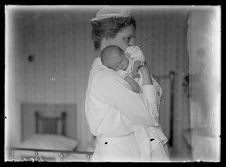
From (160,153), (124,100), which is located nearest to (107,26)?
(124,100)

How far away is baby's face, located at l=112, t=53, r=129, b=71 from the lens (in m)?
1.05

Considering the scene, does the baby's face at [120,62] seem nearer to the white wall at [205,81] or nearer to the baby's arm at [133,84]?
the baby's arm at [133,84]

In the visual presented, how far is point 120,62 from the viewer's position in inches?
41.5

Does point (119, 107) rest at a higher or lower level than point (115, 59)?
lower

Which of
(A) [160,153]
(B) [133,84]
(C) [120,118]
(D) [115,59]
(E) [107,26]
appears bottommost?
(A) [160,153]

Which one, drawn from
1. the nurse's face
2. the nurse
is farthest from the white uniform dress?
the nurse's face

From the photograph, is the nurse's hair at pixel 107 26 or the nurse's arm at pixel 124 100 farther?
the nurse's hair at pixel 107 26

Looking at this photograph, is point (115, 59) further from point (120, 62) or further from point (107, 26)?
point (107, 26)

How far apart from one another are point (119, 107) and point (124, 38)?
30cm

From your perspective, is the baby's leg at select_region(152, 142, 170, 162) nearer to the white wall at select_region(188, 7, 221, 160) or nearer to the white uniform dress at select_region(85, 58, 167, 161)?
the white uniform dress at select_region(85, 58, 167, 161)

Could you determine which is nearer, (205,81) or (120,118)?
(120,118)

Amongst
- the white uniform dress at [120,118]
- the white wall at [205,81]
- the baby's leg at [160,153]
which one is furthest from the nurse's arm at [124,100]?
the white wall at [205,81]

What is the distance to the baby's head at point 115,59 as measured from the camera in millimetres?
1051

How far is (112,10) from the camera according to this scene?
1115mm
